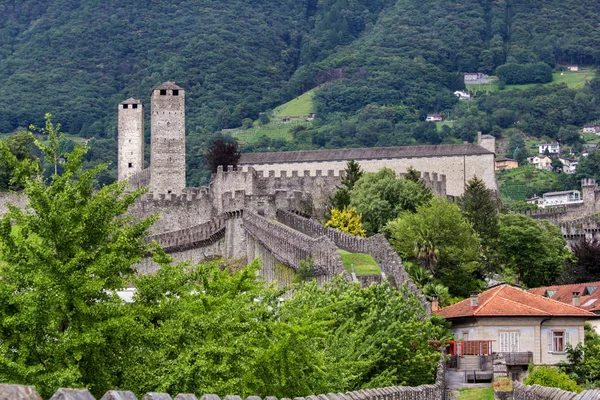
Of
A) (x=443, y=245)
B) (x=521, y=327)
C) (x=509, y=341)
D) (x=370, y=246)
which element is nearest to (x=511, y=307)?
(x=521, y=327)

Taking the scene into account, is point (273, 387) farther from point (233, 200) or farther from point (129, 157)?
point (129, 157)

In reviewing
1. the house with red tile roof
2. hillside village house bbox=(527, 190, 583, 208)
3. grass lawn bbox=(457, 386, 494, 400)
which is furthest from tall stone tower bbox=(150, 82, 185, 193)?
hillside village house bbox=(527, 190, 583, 208)

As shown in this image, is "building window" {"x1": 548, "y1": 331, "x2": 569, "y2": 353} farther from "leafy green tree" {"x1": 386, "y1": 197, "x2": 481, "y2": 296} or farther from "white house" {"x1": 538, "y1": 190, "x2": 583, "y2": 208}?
"white house" {"x1": 538, "y1": 190, "x2": 583, "y2": 208}

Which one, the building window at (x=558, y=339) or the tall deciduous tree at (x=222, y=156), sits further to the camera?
the tall deciduous tree at (x=222, y=156)

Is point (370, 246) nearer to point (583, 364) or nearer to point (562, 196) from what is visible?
point (583, 364)

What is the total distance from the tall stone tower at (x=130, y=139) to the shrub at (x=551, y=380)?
226 ft

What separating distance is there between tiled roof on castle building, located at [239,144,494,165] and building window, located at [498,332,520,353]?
2275 inches

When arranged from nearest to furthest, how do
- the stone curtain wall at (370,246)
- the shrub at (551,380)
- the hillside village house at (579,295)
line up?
the shrub at (551,380) → the stone curtain wall at (370,246) → the hillside village house at (579,295)

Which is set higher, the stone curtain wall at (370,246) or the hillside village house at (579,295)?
the stone curtain wall at (370,246)

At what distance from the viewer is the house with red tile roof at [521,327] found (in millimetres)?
54312

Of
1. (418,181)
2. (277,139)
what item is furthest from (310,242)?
(277,139)

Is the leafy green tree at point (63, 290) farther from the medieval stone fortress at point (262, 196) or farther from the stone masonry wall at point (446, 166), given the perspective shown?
the stone masonry wall at point (446, 166)

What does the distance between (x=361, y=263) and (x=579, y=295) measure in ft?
36.5

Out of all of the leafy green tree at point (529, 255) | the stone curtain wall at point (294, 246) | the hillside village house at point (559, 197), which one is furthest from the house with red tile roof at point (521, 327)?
the hillside village house at point (559, 197)
